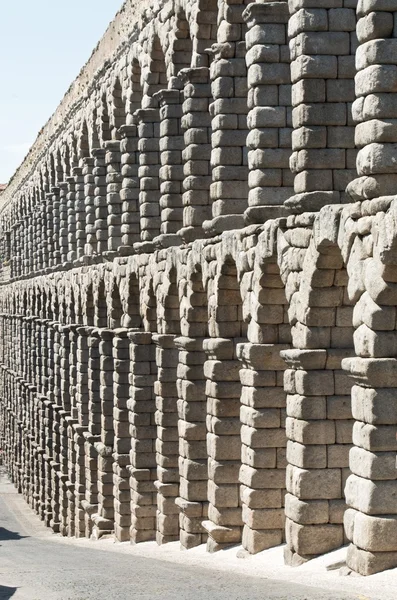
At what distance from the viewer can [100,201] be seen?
122 ft

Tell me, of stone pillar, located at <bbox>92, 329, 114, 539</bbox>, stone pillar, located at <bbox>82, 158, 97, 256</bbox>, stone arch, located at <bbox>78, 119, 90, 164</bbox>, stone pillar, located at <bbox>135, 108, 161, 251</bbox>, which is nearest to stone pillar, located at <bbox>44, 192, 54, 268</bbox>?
stone arch, located at <bbox>78, 119, 90, 164</bbox>

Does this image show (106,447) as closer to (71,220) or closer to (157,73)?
A: (157,73)

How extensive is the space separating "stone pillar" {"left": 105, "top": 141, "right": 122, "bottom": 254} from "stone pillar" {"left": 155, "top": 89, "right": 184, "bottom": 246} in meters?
6.65

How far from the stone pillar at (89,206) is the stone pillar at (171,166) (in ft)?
33.5

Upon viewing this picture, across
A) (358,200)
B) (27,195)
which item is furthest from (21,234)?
(358,200)

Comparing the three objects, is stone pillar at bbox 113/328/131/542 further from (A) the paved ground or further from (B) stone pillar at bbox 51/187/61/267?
(B) stone pillar at bbox 51/187/61/267

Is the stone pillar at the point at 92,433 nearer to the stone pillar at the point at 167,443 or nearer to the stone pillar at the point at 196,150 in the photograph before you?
the stone pillar at the point at 167,443

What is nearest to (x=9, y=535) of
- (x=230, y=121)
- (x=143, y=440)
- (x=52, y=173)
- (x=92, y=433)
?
(x=92, y=433)

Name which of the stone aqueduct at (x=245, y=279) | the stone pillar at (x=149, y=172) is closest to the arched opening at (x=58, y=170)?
the stone aqueduct at (x=245, y=279)

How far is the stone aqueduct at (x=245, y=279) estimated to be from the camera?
16203 millimetres

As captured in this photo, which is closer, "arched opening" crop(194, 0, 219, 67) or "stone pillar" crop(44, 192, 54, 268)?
"arched opening" crop(194, 0, 219, 67)

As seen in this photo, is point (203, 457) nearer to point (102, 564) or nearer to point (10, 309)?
point (102, 564)

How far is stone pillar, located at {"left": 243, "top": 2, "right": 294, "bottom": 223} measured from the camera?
20.7m

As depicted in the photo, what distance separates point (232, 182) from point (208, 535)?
5.83 m
